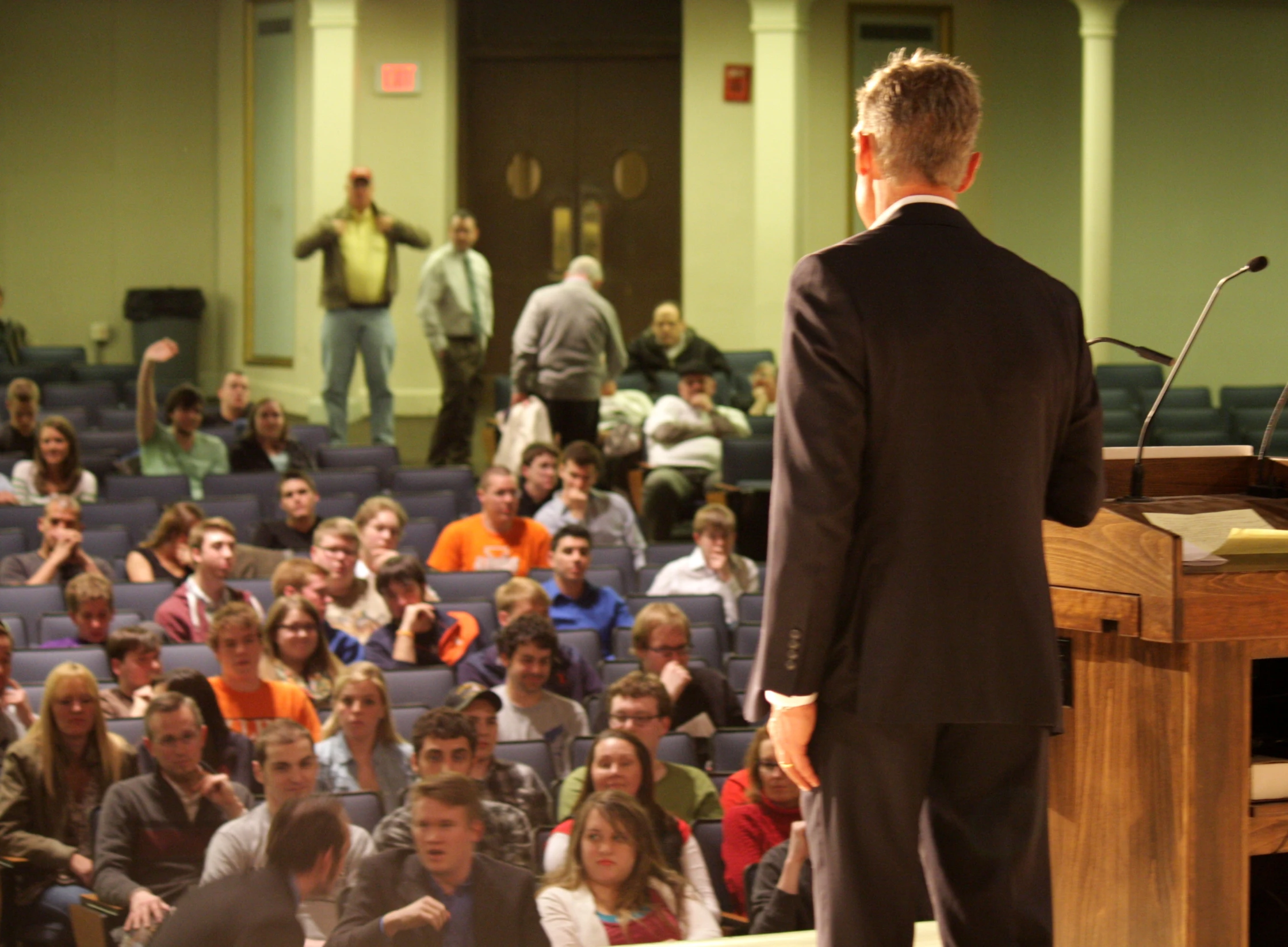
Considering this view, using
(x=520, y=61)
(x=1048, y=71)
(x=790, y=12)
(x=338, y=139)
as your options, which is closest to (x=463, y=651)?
(x=338, y=139)

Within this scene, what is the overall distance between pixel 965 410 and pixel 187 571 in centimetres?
417

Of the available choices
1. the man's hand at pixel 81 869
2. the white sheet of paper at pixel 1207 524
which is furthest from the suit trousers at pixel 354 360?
the white sheet of paper at pixel 1207 524

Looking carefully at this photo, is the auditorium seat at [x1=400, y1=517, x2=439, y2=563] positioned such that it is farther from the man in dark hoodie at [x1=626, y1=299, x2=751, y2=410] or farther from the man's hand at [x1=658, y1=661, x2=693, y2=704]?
the man in dark hoodie at [x1=626, y1=299, x2=751, y2=410]

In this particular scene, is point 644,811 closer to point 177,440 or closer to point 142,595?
point 142,595

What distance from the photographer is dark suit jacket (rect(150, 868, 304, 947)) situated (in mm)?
2949

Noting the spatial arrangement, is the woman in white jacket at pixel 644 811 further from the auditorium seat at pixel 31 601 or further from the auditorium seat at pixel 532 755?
the auditorium seat at pixel 31 601

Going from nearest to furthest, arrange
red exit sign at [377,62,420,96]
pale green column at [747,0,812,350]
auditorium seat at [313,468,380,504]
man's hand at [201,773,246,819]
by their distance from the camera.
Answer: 1. man's hand at [201,773,246,819]
2. auditorium seat at [313,468,380,504]
3. pale green column at [747,0,812,350]
4. red exit sign at [377,62,420,96]

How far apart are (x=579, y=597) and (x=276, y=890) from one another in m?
1.97

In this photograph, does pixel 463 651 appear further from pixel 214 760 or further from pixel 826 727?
pixel 826 727

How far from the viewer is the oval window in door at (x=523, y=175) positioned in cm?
1010

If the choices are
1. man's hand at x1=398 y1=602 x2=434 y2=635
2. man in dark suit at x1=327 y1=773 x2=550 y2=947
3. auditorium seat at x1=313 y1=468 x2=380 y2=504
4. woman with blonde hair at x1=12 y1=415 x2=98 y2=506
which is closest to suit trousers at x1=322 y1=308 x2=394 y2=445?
auditorium seat at x1=313 y1=468 x2=380 y2=504

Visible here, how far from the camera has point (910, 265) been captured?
146cm

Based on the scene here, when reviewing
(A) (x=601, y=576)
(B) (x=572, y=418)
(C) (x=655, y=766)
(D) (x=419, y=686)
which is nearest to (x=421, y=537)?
(A) (x=601, y=576)

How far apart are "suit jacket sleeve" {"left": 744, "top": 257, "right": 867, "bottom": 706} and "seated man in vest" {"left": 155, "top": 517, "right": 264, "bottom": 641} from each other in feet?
11.2
